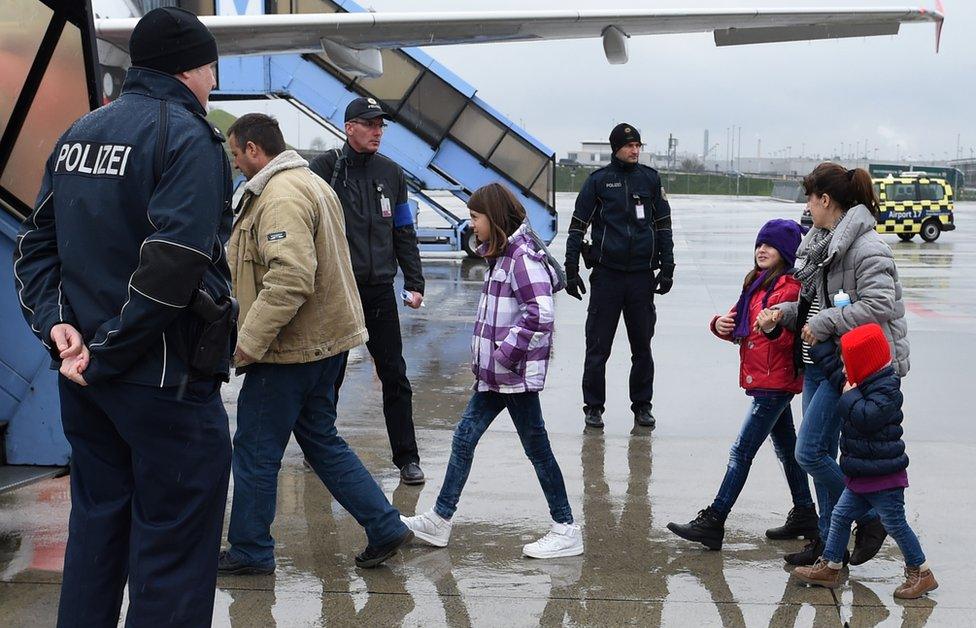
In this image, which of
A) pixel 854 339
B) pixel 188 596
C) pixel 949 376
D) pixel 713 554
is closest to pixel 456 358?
pixel 949 376

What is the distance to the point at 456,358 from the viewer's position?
32.5 feet

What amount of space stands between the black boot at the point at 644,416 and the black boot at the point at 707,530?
93.7 inches

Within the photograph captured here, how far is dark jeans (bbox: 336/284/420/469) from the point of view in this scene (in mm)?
6105

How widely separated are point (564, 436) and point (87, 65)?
365cm

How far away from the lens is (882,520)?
445cm

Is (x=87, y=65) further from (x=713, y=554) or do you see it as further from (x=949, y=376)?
(x=949, y=376)

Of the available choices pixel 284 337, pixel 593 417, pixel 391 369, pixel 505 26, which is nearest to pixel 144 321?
pixel 284 337

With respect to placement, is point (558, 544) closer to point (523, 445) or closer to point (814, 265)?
point (523, 445)

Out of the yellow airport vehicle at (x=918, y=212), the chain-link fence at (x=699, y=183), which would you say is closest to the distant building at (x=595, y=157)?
the chain-link fence at (x=699, y=183)

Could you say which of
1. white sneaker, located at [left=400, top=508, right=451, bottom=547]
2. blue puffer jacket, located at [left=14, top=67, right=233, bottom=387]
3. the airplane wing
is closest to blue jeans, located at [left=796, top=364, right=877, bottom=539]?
white sneaker, located at [left=400, top=508, right=451, bottom=547]

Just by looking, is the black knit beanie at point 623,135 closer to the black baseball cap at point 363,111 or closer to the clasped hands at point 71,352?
the black baseball cap at point 363,111

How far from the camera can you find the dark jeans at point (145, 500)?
10.4 feet

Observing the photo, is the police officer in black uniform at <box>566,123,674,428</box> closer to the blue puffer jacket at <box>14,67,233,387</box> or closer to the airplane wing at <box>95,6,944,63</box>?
the airplane wing at <box>95,6,944,63</box>

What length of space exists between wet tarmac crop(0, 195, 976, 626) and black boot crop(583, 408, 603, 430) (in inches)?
4.1
